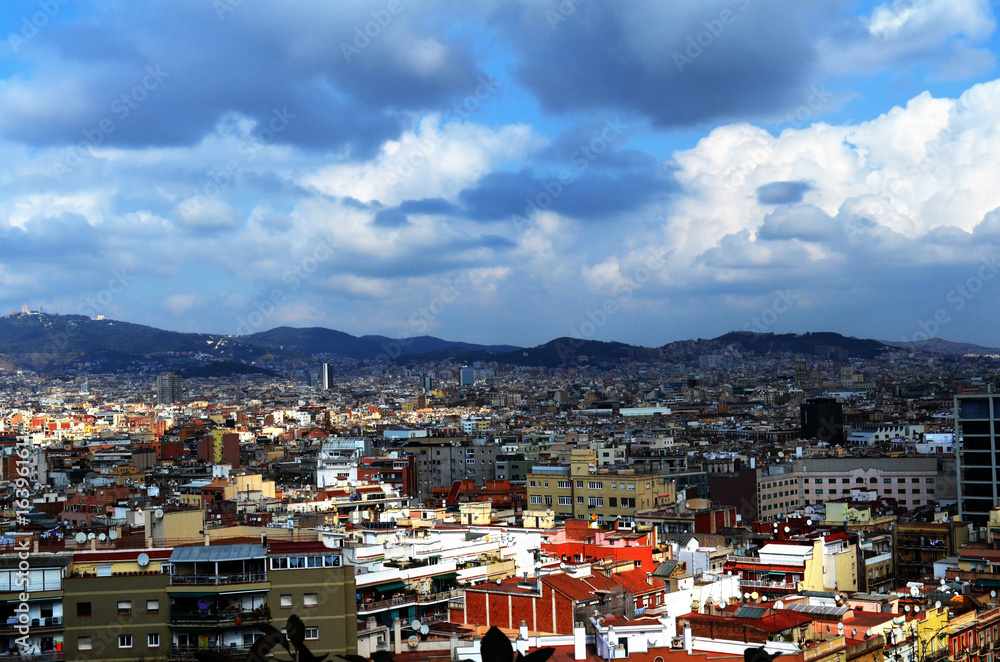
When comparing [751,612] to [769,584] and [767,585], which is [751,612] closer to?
[767,585]

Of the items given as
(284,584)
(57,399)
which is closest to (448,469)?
(284,584)

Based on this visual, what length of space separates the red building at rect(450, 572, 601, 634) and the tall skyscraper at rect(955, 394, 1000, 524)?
79.3ft

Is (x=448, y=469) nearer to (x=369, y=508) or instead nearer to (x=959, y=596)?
(x=369, y=508)

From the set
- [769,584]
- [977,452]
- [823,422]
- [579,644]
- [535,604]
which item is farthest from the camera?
[823,422]

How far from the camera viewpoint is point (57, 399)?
600 ft

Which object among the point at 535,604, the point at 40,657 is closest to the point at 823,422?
the point at 535,604

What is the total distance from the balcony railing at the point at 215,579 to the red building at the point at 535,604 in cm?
404

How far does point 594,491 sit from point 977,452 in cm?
1270

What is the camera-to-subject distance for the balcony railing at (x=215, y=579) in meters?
15.7

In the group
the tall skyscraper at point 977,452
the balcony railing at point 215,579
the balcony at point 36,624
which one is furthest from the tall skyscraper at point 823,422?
the balcony at point 36,624

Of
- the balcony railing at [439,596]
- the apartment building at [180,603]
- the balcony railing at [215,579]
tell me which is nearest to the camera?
the apartment building at [180,603]

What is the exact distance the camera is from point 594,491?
4291 centimetres

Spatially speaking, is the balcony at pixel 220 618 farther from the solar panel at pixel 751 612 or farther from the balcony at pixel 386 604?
the solar panel at pixel 751 612

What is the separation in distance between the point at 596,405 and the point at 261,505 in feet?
402
